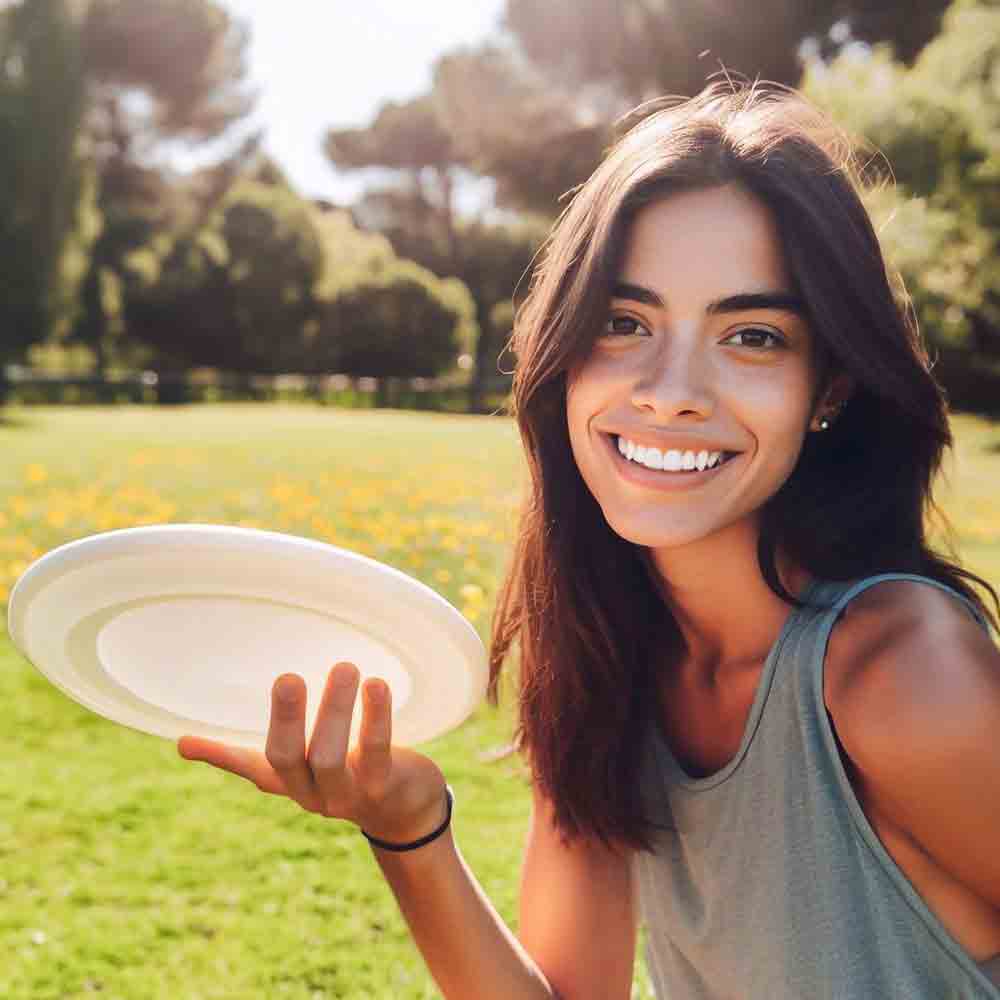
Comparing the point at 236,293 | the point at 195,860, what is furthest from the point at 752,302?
the point at 236,293

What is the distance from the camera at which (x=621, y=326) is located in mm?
1815

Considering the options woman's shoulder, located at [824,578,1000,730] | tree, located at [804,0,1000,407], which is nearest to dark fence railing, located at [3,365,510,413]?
tree, located at [804,0,1000,407]

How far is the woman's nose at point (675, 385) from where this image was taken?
1.69m

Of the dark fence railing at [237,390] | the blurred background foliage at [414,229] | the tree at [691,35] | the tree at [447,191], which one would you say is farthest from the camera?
the tree at [447,191]

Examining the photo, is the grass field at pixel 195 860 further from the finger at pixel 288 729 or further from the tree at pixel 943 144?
the tree at pixel 943 144

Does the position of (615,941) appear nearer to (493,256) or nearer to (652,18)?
(652,18)

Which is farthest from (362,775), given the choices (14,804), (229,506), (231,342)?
(231,342)

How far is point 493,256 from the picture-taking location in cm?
4709

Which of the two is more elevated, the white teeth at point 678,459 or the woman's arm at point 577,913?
the white teeth at point 678,459

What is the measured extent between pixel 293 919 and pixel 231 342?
1360 inches

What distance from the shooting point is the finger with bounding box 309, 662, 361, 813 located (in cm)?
152

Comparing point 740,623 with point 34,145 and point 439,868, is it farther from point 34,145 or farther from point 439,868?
point 34,145

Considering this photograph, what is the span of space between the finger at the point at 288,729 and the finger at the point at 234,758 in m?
0.19

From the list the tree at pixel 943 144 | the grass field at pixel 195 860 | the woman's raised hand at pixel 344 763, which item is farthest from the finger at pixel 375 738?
the tree at pixel 943 144
